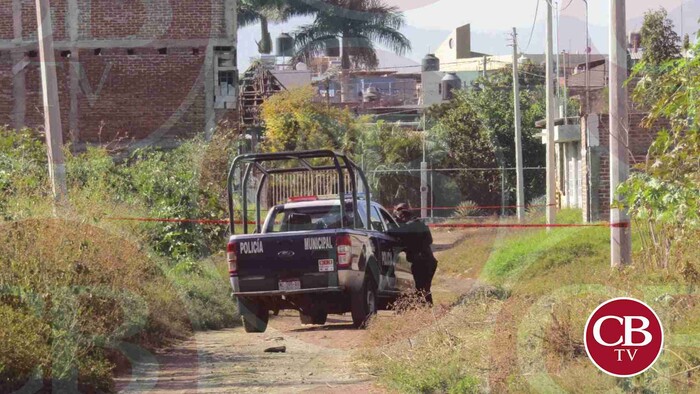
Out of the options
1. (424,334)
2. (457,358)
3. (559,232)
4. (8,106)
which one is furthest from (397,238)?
(8,106)

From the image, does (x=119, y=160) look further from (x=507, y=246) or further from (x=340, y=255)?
(x=340, y=255)

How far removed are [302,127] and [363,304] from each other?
36041 mm

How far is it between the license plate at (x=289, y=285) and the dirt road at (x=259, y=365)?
2.17 feet

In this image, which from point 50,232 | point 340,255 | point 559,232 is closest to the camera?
point 50,232

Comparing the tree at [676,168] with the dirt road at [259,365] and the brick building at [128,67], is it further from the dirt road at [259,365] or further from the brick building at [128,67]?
the brick building at [128,67]

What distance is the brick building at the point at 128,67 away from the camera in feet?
108

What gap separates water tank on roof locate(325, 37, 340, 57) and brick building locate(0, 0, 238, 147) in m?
32.4

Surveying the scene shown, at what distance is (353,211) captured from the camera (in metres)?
16.0

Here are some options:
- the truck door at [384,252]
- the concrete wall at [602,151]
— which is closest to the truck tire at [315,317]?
the truck door at [384,252]

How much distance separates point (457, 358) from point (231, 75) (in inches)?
937

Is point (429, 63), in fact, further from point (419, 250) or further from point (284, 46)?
point (419, 250)

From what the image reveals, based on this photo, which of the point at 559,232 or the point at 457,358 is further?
the point at 559,232

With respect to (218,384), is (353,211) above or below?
above

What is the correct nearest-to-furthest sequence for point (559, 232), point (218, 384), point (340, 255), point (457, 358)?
1. point (457, 358)
2. point (218, 384)
3. point (340, 255)
4. point (559, 232)
